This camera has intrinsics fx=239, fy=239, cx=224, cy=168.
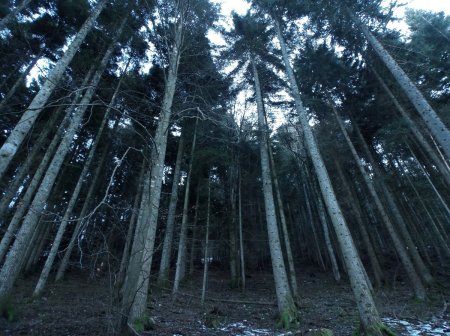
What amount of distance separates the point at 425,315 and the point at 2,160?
12.6 meters

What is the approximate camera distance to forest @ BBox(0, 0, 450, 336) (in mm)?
5855

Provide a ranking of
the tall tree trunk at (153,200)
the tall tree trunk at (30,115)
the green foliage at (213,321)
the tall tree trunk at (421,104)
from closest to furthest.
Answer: the tall tree trunk at (153,200) < the tall tree trunk at (30,115) < the green foliage at (213,321) < the tall tree trunk at (421,104)

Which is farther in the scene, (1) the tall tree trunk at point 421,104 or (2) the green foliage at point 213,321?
(1) the tall tree trunk at point 421,104

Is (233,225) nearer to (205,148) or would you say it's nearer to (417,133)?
(205,148)

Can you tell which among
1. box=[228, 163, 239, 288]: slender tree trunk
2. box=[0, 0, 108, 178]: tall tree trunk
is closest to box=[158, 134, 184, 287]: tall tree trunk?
box=[228, 163, 239, 288]: slender tree trunk

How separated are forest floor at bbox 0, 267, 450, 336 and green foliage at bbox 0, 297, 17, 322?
0.12 meters

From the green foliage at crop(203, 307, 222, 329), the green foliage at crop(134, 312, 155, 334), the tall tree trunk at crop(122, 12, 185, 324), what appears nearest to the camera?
the tall tree trunk at crop(122, 12, 185, 324)

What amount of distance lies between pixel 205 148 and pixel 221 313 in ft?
28.0

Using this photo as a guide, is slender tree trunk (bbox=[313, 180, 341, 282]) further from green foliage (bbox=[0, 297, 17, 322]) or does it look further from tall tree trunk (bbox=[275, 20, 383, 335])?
green foliage (bbox=[0, 297, 17, 322])

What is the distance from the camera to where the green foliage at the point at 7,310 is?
20.1 feet

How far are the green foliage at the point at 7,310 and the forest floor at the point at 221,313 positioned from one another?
0.12 metres

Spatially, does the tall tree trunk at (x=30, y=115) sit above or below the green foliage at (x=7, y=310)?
above

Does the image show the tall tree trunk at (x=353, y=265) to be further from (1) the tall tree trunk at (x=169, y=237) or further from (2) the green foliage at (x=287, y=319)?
(1) the tall tree trunk at (x=169, y=237)

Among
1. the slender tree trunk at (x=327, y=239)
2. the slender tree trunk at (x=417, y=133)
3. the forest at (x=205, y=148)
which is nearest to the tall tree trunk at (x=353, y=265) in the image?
the forest at (x=205, y=148)
